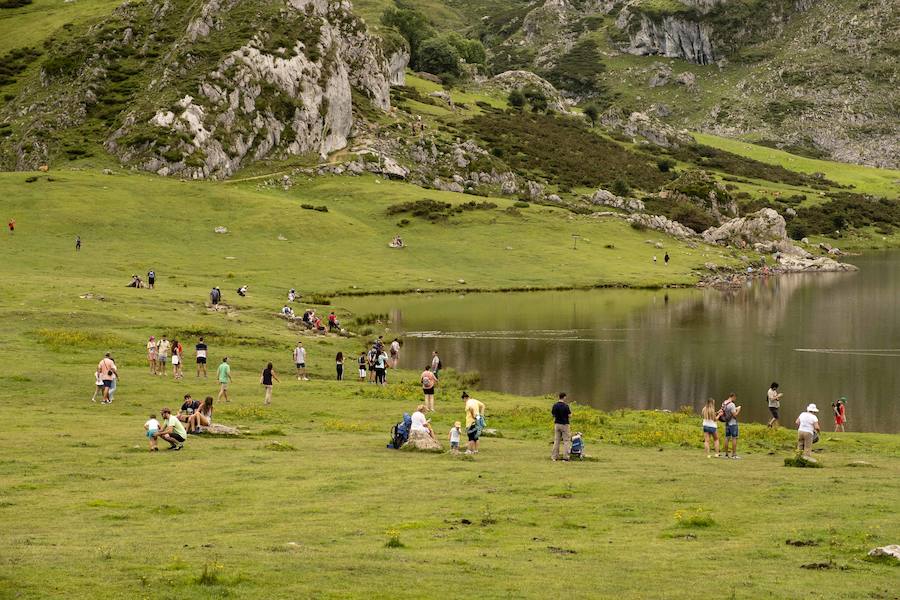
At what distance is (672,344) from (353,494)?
186 ft

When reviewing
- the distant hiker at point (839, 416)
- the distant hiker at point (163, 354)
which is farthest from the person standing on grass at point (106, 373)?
the distant hiker at point (839, 416)

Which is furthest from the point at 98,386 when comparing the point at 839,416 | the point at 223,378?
the point at 839,416

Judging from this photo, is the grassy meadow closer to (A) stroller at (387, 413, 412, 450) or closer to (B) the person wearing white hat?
(A) stroller at (387, 413, 412, 450)

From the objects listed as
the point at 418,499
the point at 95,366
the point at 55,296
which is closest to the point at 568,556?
the point at 418,499

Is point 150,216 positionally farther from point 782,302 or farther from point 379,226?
point 782,302

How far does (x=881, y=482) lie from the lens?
103ft

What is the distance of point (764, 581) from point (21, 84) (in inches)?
7235

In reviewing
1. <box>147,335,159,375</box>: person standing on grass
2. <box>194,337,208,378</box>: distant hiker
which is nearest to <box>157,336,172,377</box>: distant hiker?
<box>147,335,159,375</box>: person standing on grass

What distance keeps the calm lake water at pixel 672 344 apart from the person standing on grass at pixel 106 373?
26.2m

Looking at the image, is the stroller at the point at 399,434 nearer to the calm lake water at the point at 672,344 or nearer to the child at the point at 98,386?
the child at the point at 98,386

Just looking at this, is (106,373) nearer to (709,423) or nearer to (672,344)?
(709,423)

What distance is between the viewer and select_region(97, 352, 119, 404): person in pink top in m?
45.3

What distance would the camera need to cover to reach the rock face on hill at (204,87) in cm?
15425

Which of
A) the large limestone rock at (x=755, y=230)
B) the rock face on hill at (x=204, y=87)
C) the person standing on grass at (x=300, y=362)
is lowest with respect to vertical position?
the person standing on grass at (x=300, y=362)
